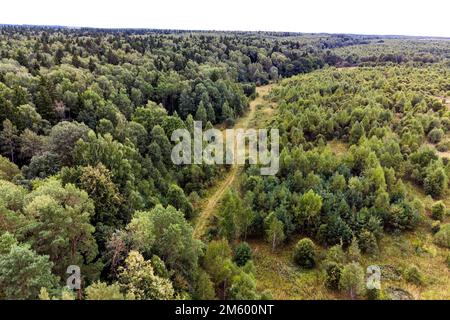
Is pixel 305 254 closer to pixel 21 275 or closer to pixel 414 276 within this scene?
pixel 414 276

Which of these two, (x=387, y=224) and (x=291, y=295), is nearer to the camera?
(x=291, y=295)

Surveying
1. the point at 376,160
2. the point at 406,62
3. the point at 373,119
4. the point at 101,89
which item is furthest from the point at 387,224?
the point at 406,62

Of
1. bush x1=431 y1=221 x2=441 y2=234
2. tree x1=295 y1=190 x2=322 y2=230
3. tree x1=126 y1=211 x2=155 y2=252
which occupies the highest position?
tree x1=126 y1=211 x2=155 y2=252

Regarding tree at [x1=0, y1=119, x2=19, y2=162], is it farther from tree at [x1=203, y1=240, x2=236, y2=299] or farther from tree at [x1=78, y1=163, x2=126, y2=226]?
tree at [x1=203, y1=240, x2=236, y2=299]

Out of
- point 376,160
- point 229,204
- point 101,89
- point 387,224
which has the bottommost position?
point 387,224

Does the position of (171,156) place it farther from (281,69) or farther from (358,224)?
(281,69)

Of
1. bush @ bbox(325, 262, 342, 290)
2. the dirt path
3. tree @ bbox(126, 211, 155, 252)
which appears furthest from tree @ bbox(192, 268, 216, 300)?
the dirt path
